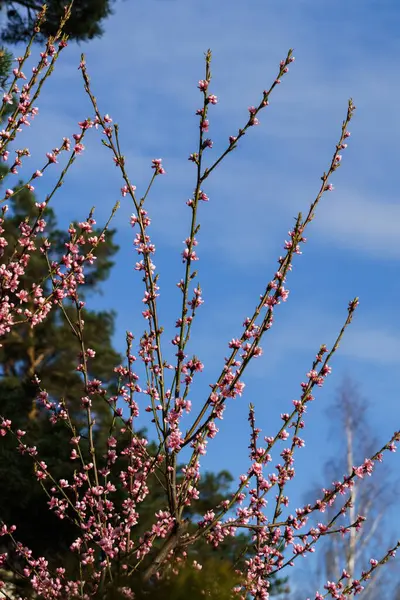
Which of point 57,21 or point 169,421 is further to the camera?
point 57,21

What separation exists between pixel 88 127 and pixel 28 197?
43.3ft

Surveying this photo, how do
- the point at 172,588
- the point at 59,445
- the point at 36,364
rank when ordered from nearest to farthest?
the point at 172,588 < the point at 59,445 < the point at 36,364

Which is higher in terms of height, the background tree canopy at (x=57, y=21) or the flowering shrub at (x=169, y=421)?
the background tree canopy at (x=57, y=21)

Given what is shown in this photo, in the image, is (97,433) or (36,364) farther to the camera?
(36,364)

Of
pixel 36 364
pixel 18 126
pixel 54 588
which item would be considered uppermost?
pixel 36 364

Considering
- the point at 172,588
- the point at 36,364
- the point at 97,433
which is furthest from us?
the point at 36,364

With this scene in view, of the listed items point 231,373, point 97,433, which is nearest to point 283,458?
point 231,373

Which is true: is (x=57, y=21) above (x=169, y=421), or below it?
above

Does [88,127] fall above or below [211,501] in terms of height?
below

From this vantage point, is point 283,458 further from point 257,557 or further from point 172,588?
point 172,588

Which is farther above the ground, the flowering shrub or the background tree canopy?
the background tree canopy

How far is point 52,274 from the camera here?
A: 5117 millimetres

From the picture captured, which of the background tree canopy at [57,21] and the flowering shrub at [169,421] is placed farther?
the background tree canopy at [57,21]

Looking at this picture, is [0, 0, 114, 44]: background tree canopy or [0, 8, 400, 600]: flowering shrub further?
[0, 0, 114, 44]: background tree canopy
